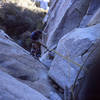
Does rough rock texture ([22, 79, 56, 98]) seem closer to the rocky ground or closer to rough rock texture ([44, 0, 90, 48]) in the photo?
the rocky ground

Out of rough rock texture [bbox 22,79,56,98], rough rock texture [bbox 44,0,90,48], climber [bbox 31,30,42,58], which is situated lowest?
climber [bbox 31,30,42,58]

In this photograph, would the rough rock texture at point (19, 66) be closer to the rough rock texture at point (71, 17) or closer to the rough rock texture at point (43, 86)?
the rough rock texture at point (43, 86)

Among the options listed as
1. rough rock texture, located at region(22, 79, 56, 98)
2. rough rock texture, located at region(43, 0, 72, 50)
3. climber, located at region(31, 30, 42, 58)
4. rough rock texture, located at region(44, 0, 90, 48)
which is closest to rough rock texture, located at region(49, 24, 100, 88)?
rough rock texture, located at region(22, 79, 56, 98)

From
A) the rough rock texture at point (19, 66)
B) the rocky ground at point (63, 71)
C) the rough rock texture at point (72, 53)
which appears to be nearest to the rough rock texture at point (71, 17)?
the rocky ground at point (63, 71)

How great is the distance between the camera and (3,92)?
169 cm

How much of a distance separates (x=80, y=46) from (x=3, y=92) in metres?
1.81

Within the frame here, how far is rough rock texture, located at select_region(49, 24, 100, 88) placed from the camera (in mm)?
2904

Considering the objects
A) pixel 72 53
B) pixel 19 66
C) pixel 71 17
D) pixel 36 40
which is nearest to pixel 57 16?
pixel 71 17

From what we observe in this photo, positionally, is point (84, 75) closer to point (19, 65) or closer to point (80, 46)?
point (80, 46)

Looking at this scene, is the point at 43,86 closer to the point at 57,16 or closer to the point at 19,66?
the point at 19,66

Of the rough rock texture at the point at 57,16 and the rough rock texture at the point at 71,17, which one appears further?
the rough rock texture at the point at 57,16

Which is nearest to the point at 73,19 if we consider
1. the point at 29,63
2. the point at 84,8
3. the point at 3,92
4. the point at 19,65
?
the point at 84,8

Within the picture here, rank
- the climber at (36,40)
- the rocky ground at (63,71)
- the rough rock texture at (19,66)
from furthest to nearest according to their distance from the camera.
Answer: the climber at (36,40)
the rough rock texture at (19,66)
the rocky ground at (63,71)

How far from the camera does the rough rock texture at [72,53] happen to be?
9.53ft
